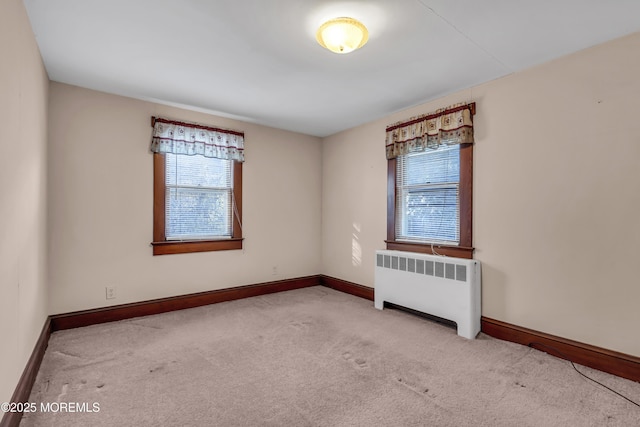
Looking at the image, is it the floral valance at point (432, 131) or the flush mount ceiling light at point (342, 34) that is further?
the floral valance at point (432, 131)

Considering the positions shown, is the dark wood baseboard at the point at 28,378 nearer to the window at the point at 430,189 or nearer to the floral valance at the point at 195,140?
the floral valance at the point at 195,140

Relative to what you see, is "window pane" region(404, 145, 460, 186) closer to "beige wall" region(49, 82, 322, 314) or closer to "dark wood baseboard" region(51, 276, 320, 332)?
"beige wall" region(49, 82, 322, 314)

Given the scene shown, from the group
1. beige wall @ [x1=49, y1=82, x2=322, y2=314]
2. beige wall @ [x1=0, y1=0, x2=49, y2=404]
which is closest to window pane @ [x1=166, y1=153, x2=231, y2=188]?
beige wall @ [x1=49, y1=82, x2=322, y2=314]

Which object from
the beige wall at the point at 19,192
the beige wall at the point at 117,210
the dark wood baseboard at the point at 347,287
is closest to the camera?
the beige wall at the point at 19,192

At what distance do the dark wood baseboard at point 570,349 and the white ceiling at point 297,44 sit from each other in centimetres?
226

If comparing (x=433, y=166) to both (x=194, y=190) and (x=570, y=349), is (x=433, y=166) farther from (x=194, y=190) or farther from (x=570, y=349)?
(x=194, y=190)

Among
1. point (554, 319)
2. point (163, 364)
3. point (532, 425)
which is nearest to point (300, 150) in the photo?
point (163, 364)

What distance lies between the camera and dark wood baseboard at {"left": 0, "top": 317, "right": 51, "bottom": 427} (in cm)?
147

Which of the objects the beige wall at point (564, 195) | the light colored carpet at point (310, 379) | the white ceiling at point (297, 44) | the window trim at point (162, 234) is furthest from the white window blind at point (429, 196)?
the window trim at point (162, 234)

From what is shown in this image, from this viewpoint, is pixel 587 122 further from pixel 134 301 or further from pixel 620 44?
pixel 134 301

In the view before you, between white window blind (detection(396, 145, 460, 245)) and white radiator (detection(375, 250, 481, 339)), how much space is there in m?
0.32

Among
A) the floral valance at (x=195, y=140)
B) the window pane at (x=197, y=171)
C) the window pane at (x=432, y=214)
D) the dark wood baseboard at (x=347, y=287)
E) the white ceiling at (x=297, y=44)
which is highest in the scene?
the white ceiling at (x=297, y=44)

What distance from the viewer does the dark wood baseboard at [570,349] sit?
81.2 inches

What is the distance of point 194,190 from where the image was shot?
367 cm
